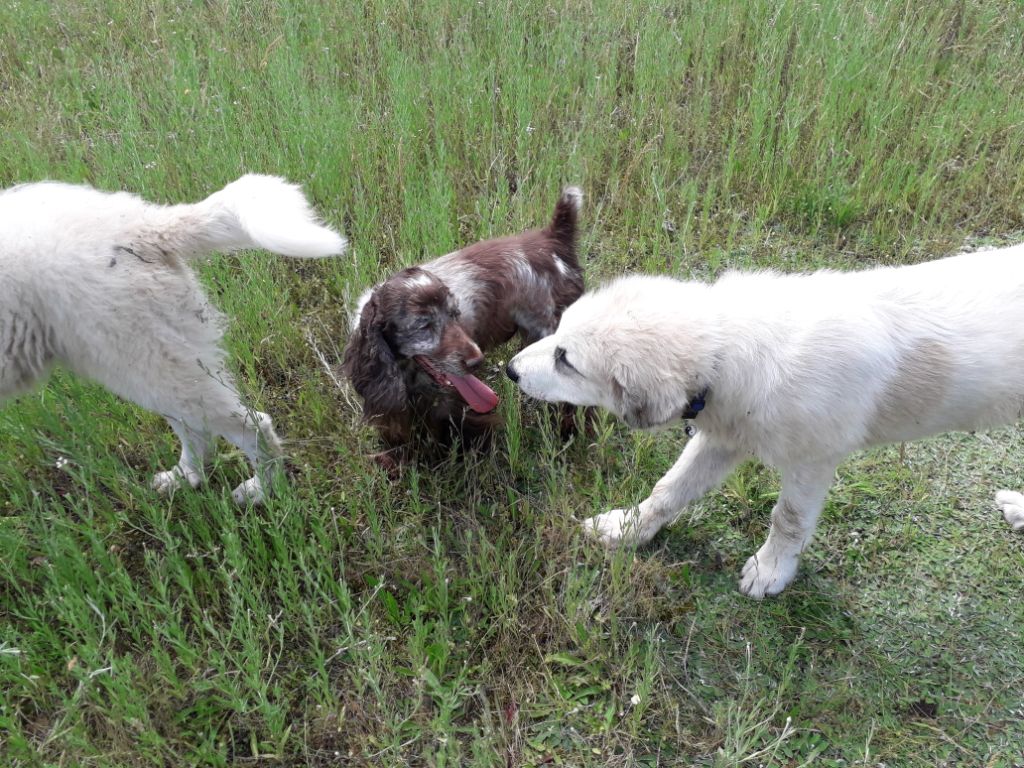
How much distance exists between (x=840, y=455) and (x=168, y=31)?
19.3ft

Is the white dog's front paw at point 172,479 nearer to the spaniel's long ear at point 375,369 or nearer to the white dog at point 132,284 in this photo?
the white dog at point 132,284

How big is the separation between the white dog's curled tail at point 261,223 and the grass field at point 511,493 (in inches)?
32.8

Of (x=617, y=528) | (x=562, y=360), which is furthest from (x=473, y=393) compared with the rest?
(x=617, y=528)

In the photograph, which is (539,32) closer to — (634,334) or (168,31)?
(168,31)

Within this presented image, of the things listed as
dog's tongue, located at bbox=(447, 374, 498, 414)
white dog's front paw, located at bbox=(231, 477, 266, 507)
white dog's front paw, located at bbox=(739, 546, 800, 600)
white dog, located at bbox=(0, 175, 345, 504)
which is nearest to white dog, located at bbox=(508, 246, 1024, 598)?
white dog's front paw, located at bbox=(739, 546, 800, 600)

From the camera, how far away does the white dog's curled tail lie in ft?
7.41

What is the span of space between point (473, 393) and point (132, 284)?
1.28m

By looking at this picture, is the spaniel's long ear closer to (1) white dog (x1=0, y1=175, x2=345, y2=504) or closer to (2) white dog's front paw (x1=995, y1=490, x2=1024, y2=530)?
(1) white dog (x1=0, y1=175, x2=345, y2=504)

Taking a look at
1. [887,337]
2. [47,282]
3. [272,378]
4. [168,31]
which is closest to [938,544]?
[887,337]

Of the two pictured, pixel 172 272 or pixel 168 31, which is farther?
pixel 168 31

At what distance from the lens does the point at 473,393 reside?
9.03ft

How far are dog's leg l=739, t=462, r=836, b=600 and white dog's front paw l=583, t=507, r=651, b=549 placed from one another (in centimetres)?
42

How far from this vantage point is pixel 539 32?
5410 millimetres

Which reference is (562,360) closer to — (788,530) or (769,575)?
(788,530)
